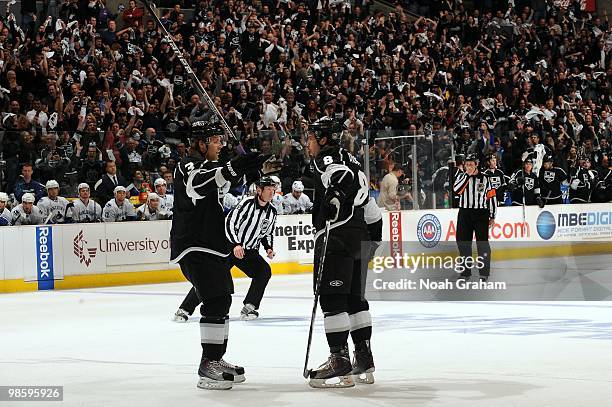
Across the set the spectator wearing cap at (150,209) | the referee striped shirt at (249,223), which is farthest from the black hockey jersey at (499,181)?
the referee striped shirt at (249,223)

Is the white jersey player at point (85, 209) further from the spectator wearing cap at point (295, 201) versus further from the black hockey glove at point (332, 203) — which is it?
the black hockey glove at point (332, 203)

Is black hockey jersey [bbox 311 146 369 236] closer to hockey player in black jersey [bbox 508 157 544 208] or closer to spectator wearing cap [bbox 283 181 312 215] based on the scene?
spectator wearing cap [bbox 283 181 312 215]

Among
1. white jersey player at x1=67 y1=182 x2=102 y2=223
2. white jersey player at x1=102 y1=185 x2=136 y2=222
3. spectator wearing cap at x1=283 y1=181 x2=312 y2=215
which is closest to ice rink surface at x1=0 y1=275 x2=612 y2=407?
white jersey player at x1=67 y1=182 x2=102 y2=223

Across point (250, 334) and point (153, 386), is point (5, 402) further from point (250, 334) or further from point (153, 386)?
point (250, 334)

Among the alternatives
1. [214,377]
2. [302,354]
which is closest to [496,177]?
[302,354]

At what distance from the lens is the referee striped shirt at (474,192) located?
1583 cm

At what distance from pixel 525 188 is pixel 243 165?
13.6 meters

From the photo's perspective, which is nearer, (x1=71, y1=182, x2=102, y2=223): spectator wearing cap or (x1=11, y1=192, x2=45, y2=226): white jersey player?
(x1=11, y1=192, x2=45, y2=226): white jersey player

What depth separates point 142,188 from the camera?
16859mm

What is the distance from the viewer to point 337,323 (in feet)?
23.2

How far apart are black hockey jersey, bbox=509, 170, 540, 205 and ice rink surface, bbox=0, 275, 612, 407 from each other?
714 centimetres

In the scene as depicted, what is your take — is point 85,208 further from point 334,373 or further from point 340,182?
point 334,373

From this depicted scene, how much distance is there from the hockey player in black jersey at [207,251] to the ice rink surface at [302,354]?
24 centimetres

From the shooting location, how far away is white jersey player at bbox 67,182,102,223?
1612 centimetres
